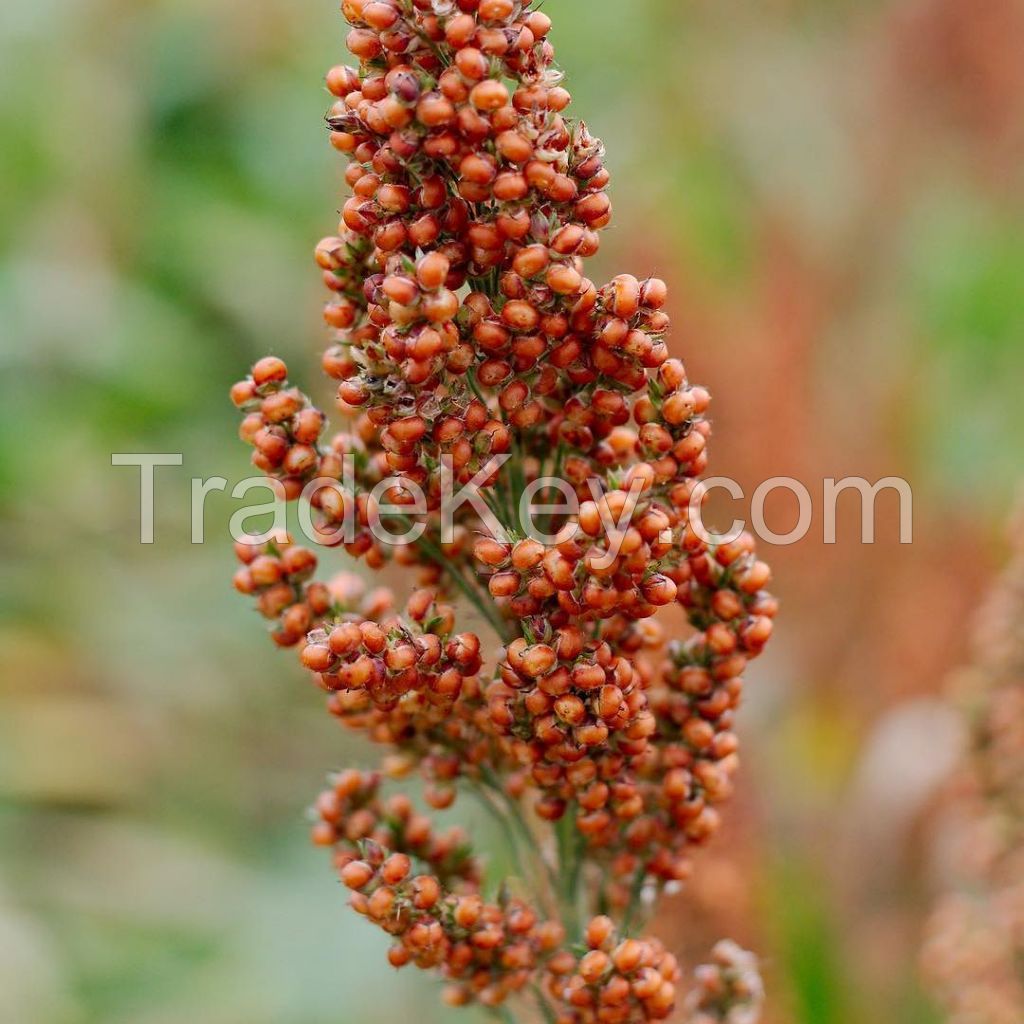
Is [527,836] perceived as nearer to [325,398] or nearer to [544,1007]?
[544,1007]

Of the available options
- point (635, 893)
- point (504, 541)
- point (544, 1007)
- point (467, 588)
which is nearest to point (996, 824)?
point (635, 893)

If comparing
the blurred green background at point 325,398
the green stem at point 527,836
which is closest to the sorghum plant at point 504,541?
the green stem at point 527,836

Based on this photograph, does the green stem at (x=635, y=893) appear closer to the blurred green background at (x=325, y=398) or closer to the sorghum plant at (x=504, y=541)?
the sorghum plant at (x=504, y=541)

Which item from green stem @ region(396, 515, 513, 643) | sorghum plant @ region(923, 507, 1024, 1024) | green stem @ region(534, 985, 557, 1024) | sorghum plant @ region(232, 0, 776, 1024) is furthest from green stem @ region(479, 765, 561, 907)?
sorghum plant @ region(923, 507, 1024, 1024)

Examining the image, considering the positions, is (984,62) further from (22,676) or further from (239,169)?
(22,676)

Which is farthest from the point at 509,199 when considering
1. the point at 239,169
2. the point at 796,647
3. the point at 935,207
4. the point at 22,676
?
the point at 239,169
